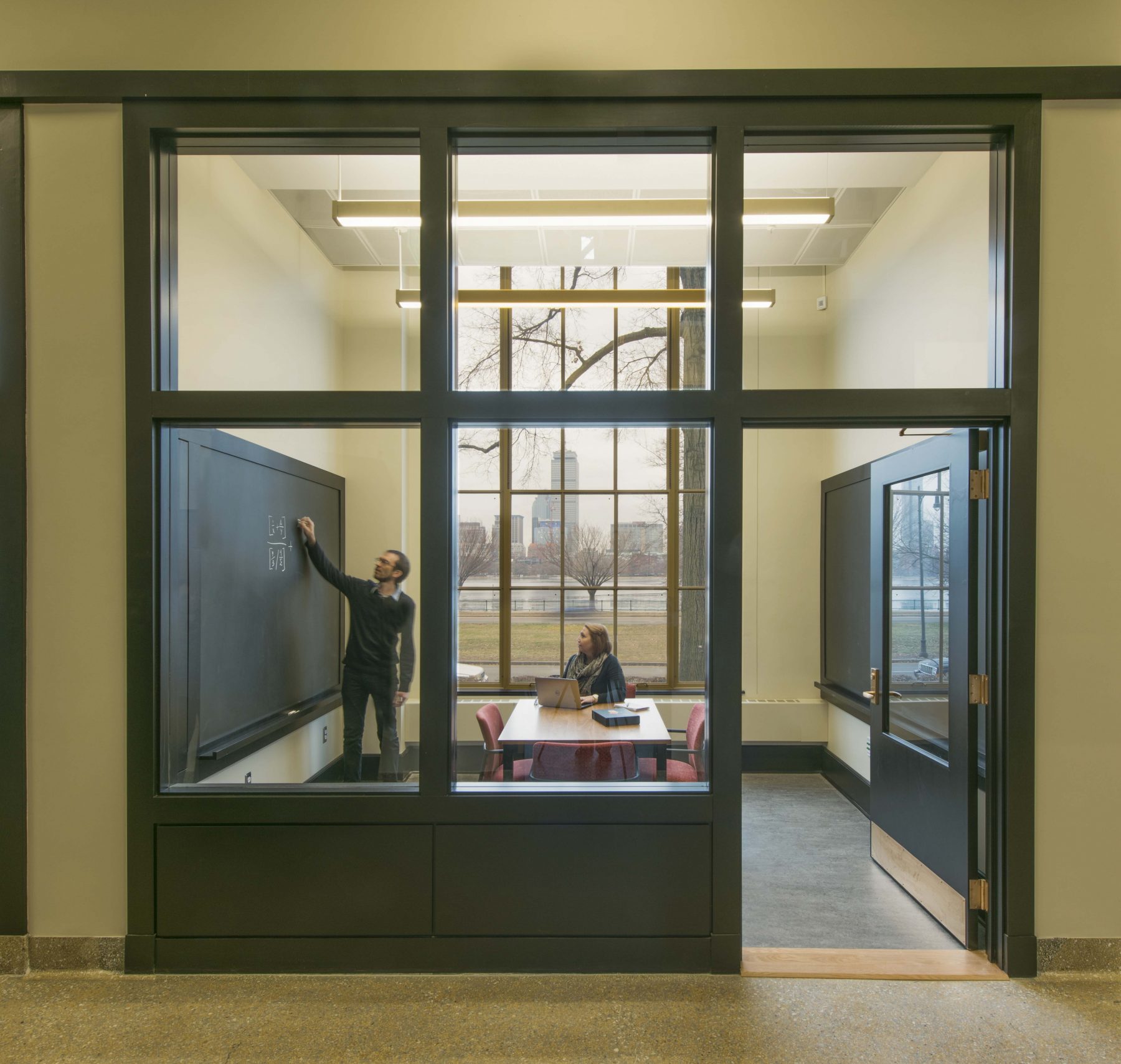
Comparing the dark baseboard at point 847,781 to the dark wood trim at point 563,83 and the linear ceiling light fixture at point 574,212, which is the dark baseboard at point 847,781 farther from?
the dark wood trim at point 563,83

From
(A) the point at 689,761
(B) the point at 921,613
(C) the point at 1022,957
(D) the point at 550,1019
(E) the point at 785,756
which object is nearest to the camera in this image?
(D) the point at 550,1019

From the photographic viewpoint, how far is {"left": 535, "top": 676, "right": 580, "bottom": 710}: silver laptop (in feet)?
9.63

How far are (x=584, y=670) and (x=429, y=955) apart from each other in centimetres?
121

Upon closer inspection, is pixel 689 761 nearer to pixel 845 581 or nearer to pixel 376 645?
pixel 376 645

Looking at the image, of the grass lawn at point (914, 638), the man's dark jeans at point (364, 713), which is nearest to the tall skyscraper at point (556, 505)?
the man's dark jeans at point (364, 713)

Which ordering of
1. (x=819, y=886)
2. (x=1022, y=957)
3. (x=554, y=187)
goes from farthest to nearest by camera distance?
(x=819, y=886)
(x=554, y=187)
(x=1022, y=957)

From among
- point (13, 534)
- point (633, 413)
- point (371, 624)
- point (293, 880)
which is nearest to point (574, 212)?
point (633, 413)

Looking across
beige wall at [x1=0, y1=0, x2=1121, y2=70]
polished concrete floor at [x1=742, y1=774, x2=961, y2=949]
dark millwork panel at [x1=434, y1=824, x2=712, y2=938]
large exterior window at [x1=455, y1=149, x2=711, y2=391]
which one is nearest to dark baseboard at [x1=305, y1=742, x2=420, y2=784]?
dark millwork panel at [x1=434, y1=824, x2=712, y2=938]

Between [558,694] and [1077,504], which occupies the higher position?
[1077,504]

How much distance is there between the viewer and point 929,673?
131 inches

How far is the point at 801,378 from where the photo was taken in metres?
2.83

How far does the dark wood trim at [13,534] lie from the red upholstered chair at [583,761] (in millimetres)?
1970

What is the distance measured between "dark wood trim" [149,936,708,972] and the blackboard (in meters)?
0.70

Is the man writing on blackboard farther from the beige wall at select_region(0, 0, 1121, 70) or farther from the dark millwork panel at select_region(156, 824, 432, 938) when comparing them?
the beige wall at select_region(0, 0, 1121, 70)
